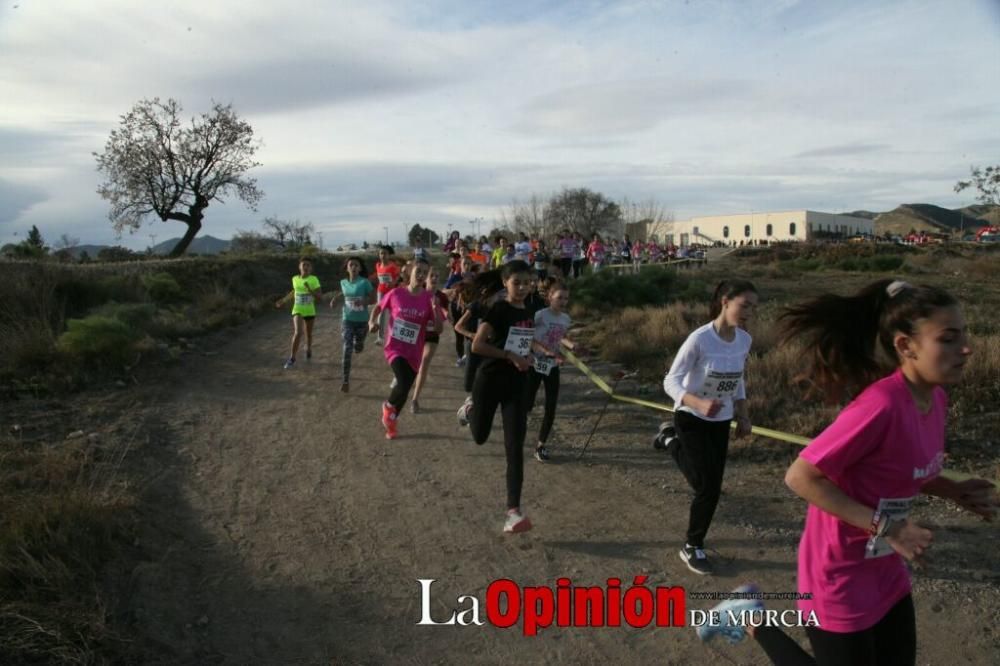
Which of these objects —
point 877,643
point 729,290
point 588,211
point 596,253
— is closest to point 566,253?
point 596,253

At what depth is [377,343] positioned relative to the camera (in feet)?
45.1

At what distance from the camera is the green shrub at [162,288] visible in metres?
17.5

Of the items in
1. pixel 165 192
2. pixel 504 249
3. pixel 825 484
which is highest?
pixel 165 192

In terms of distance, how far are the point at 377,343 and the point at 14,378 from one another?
249 inches

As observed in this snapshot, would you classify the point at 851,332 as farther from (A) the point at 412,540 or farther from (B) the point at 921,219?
(B) the point at 921,219

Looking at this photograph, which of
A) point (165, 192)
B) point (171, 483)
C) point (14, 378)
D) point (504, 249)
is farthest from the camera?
point (165, 192)

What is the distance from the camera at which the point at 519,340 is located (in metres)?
5.49

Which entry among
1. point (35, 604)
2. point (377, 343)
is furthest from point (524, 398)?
point (377, 343)

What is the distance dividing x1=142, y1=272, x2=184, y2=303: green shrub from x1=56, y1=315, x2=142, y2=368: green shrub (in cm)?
737

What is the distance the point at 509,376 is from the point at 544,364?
1.66 m

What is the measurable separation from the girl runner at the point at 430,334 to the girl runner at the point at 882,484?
5655 millimetres

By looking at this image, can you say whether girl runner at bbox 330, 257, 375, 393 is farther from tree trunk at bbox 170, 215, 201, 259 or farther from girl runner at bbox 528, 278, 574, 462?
tree trunk at bbox 170, 215, 201, 259

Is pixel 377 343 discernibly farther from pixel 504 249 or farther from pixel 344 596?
pixel 344 596

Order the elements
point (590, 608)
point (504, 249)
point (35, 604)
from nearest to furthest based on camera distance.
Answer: point (35, 604), point (590, 608), point (504, 249)
